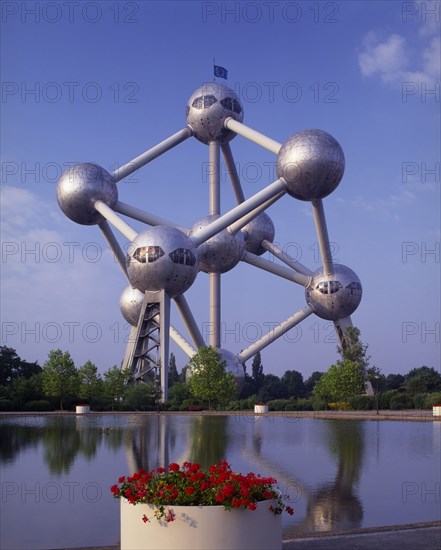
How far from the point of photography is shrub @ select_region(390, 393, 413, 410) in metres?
44.6

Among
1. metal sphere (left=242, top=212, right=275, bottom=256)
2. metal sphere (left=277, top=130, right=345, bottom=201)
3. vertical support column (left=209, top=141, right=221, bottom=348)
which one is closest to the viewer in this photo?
metal sphere (left=277, top=130, right=345, bottom=201)

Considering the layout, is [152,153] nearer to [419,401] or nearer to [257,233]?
[257,233]

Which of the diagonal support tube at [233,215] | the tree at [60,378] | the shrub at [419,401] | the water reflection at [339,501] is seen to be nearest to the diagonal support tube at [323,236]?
the diagonal support tube at [233,215]

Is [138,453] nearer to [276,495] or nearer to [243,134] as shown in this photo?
[276,495]

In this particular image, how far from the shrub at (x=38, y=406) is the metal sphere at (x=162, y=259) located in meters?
9.32

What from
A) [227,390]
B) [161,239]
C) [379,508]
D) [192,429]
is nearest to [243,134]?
[161,239]

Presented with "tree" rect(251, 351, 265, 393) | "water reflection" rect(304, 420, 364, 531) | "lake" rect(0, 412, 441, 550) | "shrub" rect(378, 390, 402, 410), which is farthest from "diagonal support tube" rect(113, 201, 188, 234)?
"tree" rect(251, 351, 265, 393)

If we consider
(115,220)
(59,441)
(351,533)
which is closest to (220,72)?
(115,220)

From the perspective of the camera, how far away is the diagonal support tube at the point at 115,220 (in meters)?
42.0

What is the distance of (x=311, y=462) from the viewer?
16.1 meters

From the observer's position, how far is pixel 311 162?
1670 inches

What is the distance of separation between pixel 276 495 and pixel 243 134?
140 ft

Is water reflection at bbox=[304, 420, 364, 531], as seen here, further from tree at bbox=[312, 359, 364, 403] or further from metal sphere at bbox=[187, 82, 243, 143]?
metal sphere at bbox=[187, 82, 243, 143]

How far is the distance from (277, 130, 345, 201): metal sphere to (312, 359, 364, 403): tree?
1106 cm
